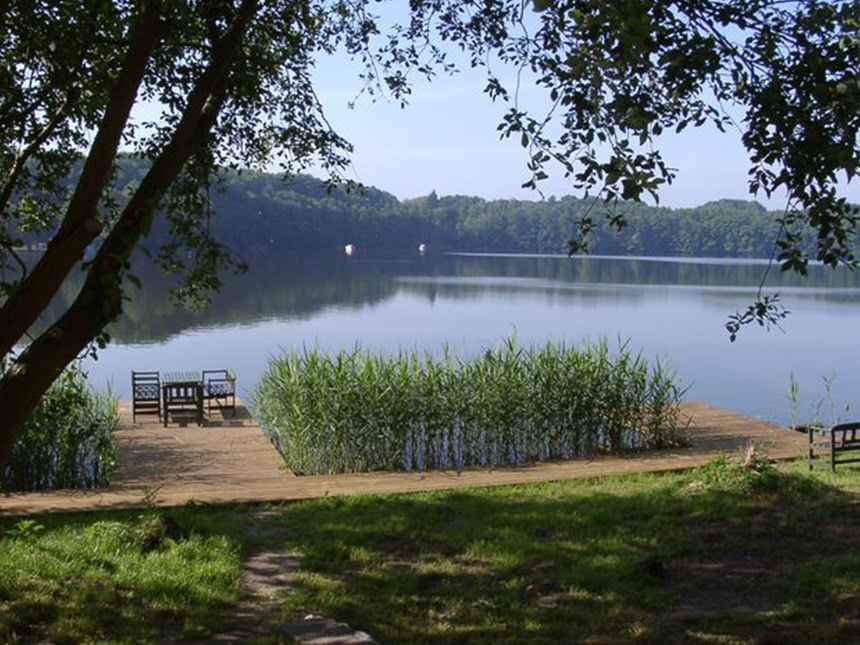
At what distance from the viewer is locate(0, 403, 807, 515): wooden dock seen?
684 cm

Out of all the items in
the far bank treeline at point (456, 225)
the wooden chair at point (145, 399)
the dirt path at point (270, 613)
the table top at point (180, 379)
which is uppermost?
the far bank treeline at point (456, 225)

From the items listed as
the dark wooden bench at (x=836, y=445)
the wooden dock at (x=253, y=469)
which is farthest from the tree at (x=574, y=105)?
the dark wooden bench at (x=836, y=445)

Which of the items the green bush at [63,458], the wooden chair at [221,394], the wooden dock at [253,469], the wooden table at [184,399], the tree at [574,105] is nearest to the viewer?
the tree at [574,105]

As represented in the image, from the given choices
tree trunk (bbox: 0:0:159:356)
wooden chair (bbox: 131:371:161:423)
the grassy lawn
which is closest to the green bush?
the grassy lawn

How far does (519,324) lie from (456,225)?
53869 mm

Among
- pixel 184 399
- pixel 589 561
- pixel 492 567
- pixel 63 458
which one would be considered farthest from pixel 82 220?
pixel 184 399

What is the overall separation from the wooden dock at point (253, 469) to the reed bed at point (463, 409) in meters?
0.60

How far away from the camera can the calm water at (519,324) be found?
2008 centimetres

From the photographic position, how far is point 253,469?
938 centimetres

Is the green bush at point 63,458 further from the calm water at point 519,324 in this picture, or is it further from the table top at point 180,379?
the table top at point 180,379

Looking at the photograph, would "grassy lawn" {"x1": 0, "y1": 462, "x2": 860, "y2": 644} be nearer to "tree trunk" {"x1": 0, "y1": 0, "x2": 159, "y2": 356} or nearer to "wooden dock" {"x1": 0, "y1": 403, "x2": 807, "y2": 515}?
"wooden dock" {"x1": 0, "y1": 403, "x2": 807, "y2": 515}

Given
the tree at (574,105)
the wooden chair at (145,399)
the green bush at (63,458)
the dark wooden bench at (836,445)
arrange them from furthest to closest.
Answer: the wooden chair at (145,399) < the green bush at (63,458) < the dark wooden bench at (836,445) < the tree at (574,105)

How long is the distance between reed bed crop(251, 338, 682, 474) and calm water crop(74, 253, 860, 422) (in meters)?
1.87

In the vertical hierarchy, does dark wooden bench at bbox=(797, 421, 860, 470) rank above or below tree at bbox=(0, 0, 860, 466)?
below
